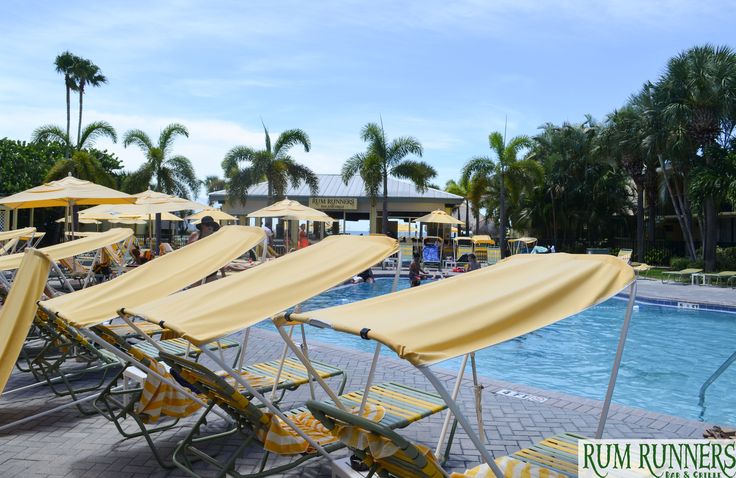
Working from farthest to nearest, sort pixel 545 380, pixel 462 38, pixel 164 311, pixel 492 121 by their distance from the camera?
pixel 492 121 < pixel 462 38 < pixel 545 380 < pixel 164 311

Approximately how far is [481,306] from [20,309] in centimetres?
276

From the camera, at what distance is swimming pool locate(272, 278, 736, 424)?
25.1 ft

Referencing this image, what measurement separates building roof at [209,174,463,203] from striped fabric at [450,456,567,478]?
2794cm

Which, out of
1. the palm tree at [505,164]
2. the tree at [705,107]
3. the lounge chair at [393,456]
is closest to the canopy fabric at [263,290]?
the lounge chair at [393,456]

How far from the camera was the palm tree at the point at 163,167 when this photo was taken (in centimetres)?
2953

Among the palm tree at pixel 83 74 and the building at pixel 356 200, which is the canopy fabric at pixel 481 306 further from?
the palm tree at pixel 83 74

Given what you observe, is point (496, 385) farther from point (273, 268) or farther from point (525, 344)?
point (525, 344)

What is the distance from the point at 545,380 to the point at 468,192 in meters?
28.4

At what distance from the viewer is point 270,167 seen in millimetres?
28469

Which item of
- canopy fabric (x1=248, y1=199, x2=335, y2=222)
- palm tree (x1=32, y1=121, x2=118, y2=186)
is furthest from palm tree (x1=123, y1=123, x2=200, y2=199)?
canopy fabric (x1=248, y1=199, x2=335, y2=222)

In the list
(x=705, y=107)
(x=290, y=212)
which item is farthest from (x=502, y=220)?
(x=290, y=212)

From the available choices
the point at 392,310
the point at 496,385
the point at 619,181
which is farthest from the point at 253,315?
the point at 619,181

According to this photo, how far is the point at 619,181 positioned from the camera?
36.1m

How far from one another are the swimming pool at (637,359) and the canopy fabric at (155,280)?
4.36 metres
